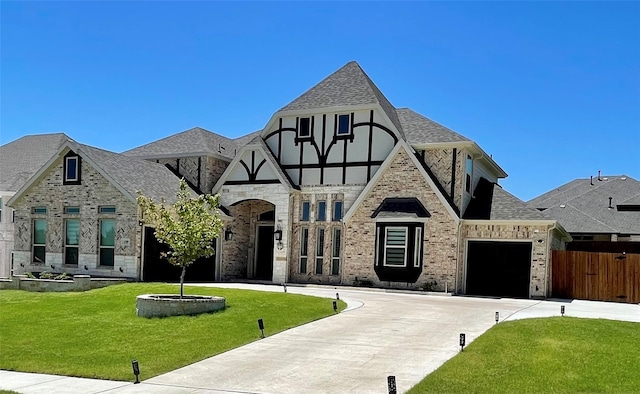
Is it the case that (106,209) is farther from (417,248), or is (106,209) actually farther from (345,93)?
(417,248)

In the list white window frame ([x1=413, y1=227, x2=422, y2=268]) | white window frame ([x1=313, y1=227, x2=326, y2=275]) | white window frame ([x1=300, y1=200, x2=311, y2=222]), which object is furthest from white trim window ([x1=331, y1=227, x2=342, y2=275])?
white window frame ([x1=413, y1=227, x2=422, y2=268])

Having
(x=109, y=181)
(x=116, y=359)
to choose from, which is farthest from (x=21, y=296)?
(x=116, y=359)

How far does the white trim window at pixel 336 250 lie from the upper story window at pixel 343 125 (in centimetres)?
457

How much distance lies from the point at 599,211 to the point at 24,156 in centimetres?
3670

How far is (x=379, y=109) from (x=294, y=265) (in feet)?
28.1

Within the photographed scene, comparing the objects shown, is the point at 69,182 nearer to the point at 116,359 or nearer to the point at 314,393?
the point at 116,359

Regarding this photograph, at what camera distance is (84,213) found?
26109mm

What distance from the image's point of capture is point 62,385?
10148 mm

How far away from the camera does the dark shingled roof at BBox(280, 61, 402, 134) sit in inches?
1079

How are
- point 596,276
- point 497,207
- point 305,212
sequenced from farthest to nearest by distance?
point 305,212, point 497,207, point 596,276

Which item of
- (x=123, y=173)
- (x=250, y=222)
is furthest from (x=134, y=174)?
(x=250, y=222)

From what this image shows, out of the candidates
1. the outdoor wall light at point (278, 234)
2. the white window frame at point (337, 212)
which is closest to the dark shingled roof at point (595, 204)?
the white window frame at point (337, 212)

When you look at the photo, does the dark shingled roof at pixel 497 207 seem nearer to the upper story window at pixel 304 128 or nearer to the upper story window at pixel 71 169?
the upper story window at pixel 304 128

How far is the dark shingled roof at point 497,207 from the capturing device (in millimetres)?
23973
